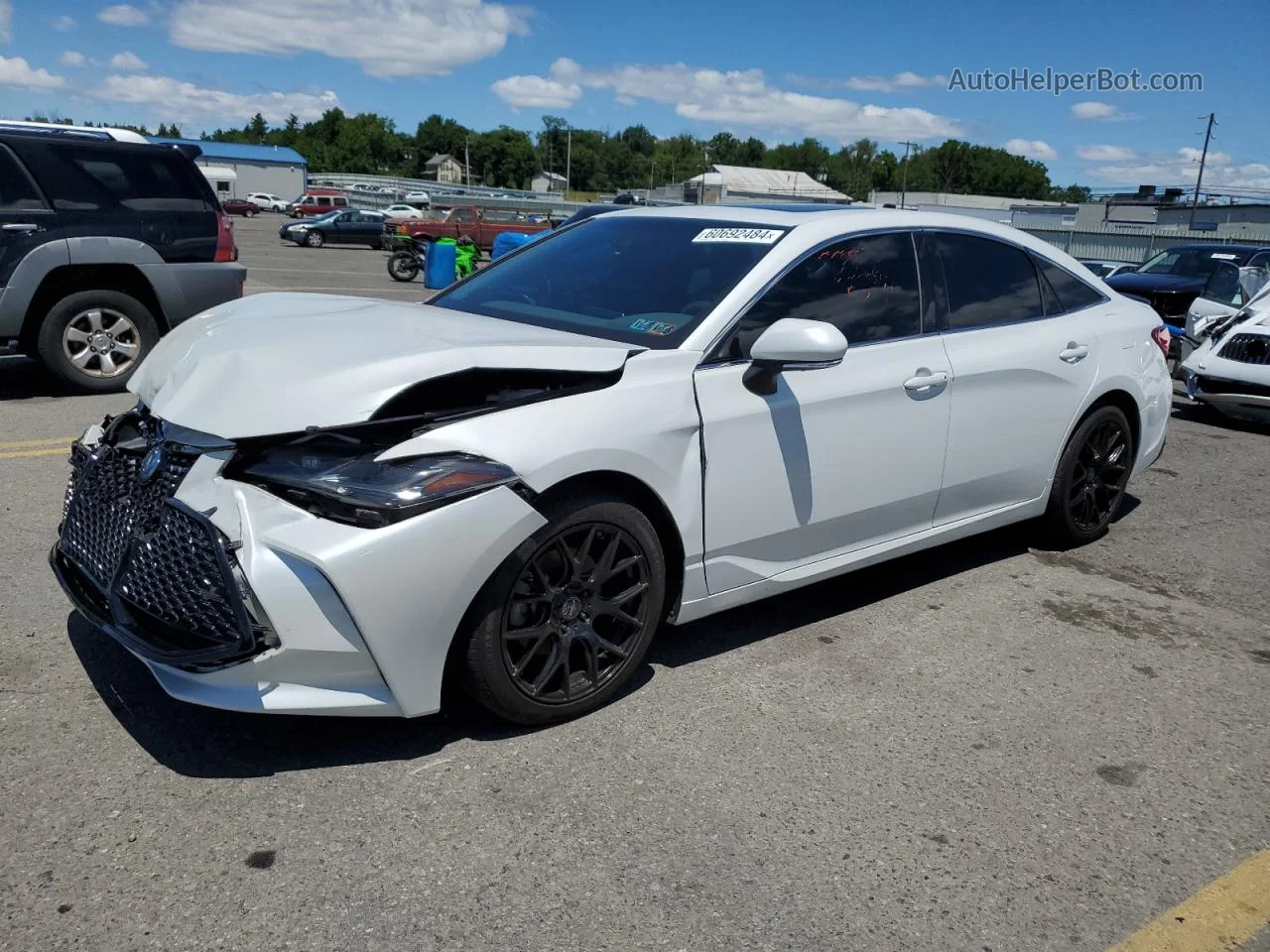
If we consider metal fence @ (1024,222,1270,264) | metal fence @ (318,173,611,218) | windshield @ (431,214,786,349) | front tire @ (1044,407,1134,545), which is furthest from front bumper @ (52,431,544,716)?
metal fence @ (318,173,611,218)

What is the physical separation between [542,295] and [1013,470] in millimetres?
2250

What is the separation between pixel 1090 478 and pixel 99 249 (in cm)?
674

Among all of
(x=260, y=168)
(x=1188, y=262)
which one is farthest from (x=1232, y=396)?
(x=260, y=168)

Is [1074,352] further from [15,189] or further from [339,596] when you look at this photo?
[15,189]

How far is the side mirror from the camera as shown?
3.53 metres

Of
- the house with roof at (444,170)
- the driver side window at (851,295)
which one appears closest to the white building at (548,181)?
the house with roof at (444,170)

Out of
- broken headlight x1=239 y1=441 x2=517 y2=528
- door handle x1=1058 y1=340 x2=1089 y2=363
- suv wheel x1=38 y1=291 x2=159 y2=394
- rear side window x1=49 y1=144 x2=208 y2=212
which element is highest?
rear side window x1=49 y1=144 x2=208 y2=212

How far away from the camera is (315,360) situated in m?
3.12

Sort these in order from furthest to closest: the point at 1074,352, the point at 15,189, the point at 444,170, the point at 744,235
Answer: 1. the point at 444,170
2. the point at 15,189
3. the point at 1074,352
4. the point at 744,235

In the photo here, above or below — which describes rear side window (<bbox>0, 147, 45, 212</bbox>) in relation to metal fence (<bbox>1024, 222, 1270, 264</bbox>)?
above

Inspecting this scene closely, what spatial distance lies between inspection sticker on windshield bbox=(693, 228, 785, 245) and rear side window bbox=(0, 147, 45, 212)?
18.4 feet

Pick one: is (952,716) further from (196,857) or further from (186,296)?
(186,296)

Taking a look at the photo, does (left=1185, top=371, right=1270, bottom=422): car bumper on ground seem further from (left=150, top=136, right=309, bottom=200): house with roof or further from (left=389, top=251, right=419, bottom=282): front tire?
(left=150, top=136, right=309, bottom=200): house with roof

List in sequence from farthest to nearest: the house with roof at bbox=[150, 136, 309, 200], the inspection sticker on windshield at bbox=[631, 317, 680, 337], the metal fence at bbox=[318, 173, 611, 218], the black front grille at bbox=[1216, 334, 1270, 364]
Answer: the house with roof at bbox=[150, 136, 309, 200], the metal fence at bbox=[318, 173, 611, 218], the black front grille at bbox=[1216, 334, 1270, 364], the inspection sticker on windshield at bbox=[631, 317, 680, 337]
